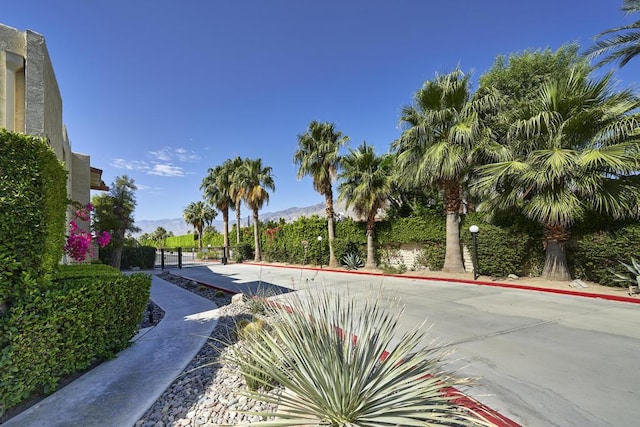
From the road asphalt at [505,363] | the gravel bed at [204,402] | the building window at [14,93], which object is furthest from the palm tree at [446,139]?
the building window at [14,93]

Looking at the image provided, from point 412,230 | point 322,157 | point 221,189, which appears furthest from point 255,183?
point 412,230

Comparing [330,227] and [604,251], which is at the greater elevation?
[330,227]

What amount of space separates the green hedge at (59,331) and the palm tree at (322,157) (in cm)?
1498

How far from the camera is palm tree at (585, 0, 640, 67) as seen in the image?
9766 mm

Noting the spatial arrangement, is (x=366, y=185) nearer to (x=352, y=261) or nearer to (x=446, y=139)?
(x=446, y=139)

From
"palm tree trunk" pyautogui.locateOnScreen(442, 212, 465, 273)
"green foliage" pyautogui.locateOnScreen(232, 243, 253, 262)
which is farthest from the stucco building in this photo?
"green foliage" pyautogui.locateOnScreen(232, 243, 253, 262)

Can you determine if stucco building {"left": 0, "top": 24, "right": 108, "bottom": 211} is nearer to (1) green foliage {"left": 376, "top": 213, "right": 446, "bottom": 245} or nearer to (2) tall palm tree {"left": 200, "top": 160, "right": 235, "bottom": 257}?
(1) green foliage {"left": 376, "top": 213, "right": 446, "bottom": 245}

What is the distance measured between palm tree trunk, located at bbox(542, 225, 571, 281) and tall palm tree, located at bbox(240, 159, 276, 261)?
775 inches

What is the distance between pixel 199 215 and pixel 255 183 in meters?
27.0

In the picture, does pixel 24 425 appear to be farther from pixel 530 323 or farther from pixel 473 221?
pixel 473 221

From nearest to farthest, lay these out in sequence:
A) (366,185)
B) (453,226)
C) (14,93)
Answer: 1. (14,93)
2. (453,226)
3. (366,185)

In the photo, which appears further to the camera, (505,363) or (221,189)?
(221,189)

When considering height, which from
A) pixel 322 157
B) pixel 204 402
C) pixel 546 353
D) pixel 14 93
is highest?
pixel 322 157

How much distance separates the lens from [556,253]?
396 inches
